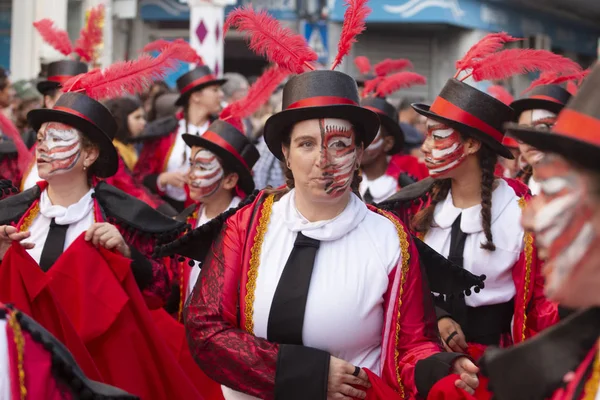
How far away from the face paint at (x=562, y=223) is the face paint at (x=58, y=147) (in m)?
2.86

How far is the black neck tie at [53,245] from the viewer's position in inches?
171

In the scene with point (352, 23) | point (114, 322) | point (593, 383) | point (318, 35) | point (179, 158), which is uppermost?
point (352, 23)

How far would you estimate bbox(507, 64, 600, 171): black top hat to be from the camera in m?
1.94

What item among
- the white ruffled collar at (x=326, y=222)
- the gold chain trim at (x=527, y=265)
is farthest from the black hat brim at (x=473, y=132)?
the white ruffled collar at (x=326, y=222)

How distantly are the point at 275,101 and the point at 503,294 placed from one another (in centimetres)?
781

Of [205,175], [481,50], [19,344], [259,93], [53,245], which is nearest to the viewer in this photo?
[19,344]

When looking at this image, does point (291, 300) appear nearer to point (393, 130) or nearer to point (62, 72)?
point (393, 130)

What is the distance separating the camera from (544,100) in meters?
5.91

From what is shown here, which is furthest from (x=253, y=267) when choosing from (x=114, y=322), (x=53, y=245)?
(x=53, y=245)

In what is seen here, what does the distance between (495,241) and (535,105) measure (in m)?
1.84

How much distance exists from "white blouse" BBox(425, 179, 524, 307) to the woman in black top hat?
11.9 feet

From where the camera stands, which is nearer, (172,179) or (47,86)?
(47,86)

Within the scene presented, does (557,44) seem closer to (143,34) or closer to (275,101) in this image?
(143,34)

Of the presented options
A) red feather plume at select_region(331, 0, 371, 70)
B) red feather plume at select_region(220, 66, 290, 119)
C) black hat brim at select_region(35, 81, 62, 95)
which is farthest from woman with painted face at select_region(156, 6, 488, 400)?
black hat brim at select_region(35, 81, 62, 95)
